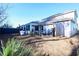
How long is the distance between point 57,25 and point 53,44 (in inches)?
6.7

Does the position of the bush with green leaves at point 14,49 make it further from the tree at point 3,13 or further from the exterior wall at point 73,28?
the exterior wall at point 73,28

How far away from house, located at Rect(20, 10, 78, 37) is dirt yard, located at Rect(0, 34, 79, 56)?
0.15ft

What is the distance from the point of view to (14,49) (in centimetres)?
152

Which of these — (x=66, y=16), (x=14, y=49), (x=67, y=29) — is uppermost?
(x=66, y=16)

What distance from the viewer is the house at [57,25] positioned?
1553mm

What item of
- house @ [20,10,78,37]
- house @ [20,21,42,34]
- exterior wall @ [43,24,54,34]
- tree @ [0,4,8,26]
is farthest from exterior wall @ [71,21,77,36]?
tree @ [0,4,8,26]

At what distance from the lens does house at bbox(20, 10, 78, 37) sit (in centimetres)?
155

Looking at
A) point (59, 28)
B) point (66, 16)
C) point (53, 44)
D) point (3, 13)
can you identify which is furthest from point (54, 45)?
point (3, 13)

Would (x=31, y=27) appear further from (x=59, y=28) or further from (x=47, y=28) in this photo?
(x=59, y=28)

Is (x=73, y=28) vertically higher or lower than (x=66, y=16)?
lower

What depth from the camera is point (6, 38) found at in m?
1.55

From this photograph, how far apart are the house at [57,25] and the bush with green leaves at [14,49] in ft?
0.44

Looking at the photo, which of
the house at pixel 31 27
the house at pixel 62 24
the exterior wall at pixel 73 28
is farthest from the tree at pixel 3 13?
the exterior wall at pixel 73 28

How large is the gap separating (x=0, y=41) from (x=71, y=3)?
69 centimetres
